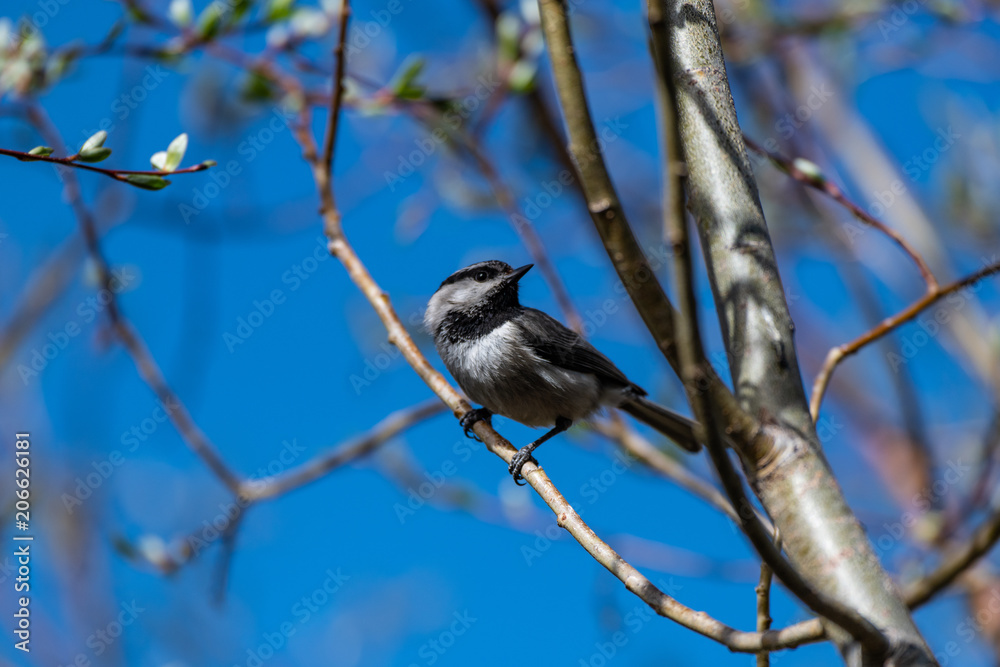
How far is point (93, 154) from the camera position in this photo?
2.16 meters

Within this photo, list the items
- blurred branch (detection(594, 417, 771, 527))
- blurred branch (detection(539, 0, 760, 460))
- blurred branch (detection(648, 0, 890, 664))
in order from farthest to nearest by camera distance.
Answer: blurred branch (detection(594, 417, 771, 527)), blurred branch (detection(539, 0, 760, 460)), blurred branch (detection(648, 0, 890, 664))

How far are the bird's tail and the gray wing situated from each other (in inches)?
6.7

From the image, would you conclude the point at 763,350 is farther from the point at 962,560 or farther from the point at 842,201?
the point at 962,560

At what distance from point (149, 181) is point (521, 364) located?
7.95 feet

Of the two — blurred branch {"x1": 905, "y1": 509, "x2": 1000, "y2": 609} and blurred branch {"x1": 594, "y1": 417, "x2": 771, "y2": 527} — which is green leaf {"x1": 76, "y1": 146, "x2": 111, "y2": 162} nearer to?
blurred branch {"x1": 594, "y1": 417, "x2": 771, "y2": 527}

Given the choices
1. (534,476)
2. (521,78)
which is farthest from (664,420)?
(521,78)

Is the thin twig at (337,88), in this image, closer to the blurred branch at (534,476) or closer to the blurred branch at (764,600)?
the blurred branch at (534,476)

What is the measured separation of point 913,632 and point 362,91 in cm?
378

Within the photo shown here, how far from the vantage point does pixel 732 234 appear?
190cm

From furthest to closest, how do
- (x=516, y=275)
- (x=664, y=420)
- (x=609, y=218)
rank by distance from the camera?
(x=516, y=275), (x=664, y=420), (x=609, y=218)

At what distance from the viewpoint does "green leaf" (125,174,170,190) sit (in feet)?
7.10

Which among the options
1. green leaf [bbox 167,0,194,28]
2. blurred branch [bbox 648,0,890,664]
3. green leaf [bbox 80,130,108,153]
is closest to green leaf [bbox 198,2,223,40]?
green leaf [bbox 167,0,194,28]

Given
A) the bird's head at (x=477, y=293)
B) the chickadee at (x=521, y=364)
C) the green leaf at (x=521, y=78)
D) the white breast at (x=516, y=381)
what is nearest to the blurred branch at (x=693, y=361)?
the chickadee at (x=521, y=364)

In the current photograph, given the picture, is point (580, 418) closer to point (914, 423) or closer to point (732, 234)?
point (914, 423)
